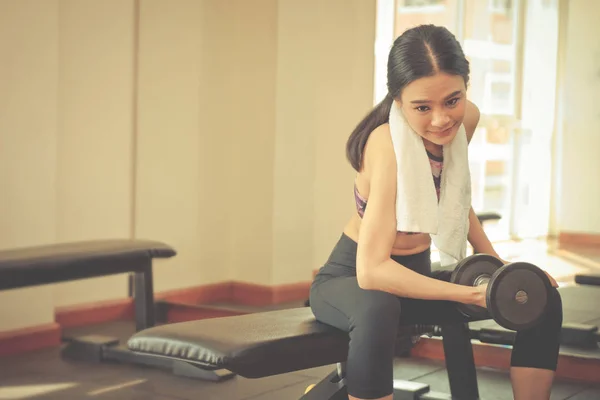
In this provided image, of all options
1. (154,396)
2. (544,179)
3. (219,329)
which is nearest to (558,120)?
(544,179)

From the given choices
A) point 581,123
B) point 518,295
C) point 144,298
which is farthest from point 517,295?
point 581,123

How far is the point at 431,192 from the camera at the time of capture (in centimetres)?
207

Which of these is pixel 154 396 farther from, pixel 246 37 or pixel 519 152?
pixel 519 152

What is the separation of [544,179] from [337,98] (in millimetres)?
3811

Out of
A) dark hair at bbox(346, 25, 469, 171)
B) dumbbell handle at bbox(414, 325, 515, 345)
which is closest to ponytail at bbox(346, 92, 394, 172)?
dark hair at bbox(346, 25, 469, 171)

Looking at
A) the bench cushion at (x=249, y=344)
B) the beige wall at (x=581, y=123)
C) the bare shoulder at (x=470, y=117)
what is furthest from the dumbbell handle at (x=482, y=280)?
the beige wall at (x=581, y=123)

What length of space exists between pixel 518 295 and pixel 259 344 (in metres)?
0.56

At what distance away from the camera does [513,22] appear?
25.2 feet

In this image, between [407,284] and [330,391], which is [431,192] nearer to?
[407,284]


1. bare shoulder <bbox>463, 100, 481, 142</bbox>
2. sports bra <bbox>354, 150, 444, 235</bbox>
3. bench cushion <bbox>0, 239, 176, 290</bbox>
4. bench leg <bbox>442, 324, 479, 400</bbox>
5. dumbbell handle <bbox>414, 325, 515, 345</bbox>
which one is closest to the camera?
sports bra <bbox>354, 150, 444, 235</bbox>

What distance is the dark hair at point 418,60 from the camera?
6.60 feet

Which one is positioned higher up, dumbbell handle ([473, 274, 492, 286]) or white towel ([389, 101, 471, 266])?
white towel ([389, 101, 471, 266])

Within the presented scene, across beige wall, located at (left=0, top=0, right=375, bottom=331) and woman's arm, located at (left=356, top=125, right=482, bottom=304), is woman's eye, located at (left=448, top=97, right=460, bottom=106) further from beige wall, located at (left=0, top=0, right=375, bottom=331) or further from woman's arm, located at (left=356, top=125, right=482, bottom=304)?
beige wall, located at (left=0, top=0, right=375, bottom=331)

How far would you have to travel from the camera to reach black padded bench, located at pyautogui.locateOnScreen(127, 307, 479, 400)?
1.88 metres
